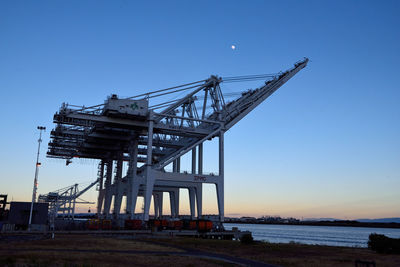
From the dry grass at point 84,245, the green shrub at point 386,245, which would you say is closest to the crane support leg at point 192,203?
the dry grass at point 84,245

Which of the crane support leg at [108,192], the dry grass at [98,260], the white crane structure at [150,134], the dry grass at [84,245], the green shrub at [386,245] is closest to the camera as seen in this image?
the dry grass at [98,260]

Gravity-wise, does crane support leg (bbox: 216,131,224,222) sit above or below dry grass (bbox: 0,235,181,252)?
above

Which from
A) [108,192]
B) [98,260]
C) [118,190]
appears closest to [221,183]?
[118,190]

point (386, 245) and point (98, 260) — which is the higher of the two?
point (386, 245)

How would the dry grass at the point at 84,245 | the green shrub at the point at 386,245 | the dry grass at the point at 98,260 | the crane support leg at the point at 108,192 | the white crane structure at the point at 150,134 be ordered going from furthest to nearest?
the crane support leg at the point at 108,192, the white crane structure at the point at 150,134, the green shrub at the point at 386,245, the dry grass at the point at 84,245, the dry grass at the point at 98,260

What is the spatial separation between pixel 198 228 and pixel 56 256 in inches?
1345

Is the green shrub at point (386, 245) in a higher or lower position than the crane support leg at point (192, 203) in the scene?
lower

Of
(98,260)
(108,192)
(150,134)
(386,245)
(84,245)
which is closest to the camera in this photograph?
(98,260)

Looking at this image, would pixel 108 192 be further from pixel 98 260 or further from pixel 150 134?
pixel 98 260

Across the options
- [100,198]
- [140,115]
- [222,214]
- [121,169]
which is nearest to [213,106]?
[140,115]

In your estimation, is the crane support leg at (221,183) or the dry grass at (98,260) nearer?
the dry grass at (98,260)

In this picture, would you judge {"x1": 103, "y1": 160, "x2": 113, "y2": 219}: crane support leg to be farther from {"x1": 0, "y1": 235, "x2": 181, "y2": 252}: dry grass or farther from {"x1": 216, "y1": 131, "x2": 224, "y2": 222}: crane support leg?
{"x1": 0, "y1": 235, "x2": 181, "y2": 252}: dry grass

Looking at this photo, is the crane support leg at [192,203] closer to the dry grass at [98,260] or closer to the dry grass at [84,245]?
the dry grass at [84,245]

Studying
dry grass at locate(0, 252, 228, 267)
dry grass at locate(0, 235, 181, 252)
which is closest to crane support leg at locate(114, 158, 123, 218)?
dry grass at locate(0, 235, 181, 252)
